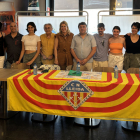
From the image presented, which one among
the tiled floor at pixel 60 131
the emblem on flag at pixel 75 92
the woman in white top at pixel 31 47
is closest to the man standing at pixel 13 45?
the woman in white top at pixel 31 47

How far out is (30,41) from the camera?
4.31 meters

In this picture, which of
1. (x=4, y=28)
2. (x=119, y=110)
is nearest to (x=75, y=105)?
(x=119, y=110)

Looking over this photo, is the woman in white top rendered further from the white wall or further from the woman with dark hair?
the woman with dark hair

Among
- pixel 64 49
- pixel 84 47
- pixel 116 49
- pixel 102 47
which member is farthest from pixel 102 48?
pixel 64 49

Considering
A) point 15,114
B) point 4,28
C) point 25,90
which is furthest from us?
point 4,28

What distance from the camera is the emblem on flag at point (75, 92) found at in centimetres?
286

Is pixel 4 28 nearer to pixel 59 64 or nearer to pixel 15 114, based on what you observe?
pixel 59 64

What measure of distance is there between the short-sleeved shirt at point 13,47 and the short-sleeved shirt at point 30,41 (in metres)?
0.16

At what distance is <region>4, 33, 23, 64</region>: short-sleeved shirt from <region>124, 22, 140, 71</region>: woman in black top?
2.26m

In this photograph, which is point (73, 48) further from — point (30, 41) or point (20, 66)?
point (20, 66)

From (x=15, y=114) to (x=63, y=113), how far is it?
1.08 m

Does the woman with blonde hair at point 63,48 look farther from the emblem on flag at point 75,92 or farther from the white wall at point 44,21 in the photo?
the emblem on flag at point 75,92

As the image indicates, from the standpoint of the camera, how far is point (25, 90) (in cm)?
304

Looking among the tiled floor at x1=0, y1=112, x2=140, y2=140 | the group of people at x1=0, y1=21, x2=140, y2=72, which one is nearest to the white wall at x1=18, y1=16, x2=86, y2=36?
the group of people at x1=0, y1=21, x2=140, y2=72
